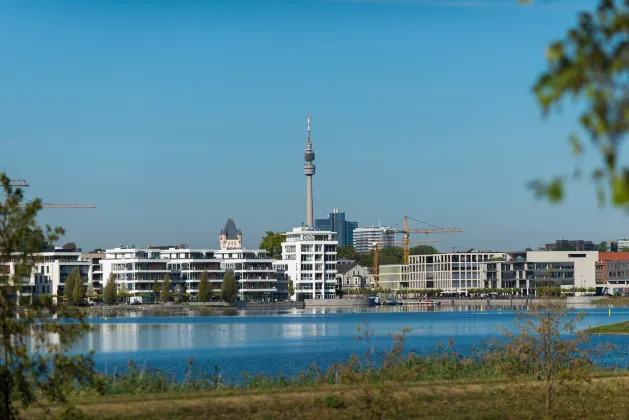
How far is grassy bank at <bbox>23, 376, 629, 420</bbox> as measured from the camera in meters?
23.8

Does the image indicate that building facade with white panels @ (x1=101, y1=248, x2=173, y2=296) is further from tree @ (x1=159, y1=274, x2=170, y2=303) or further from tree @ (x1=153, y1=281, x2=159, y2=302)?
tree @ (x1=159, y1=274, x2=170, y2=303)

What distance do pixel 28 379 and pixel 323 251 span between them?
180554mm

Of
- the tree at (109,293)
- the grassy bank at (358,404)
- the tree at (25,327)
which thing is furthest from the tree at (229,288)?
the tree at (25,327)

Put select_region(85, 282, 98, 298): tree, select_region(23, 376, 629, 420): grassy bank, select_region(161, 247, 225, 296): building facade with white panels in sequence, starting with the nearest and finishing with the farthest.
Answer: select_region(23, 376, 629, 420): grassy bank, select_region(85, 282, 98, 298): tree, select_region(161, 247, 225, 296): building facade with white panels

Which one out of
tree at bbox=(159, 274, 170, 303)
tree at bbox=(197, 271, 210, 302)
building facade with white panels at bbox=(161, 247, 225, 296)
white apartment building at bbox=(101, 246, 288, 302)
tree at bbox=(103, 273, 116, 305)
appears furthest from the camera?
building facade with white panels at bbox=(161, 247, 225, 296)

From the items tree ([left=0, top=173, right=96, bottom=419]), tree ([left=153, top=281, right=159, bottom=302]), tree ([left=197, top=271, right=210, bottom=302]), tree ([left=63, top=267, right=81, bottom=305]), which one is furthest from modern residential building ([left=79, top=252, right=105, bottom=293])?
tree ([left=0, top=173, right=96, bottom=419])

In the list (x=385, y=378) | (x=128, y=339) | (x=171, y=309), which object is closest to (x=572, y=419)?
(x=385, y=378)

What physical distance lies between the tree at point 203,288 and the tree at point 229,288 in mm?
2685

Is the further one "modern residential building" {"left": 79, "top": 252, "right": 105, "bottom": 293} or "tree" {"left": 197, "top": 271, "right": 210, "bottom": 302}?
"modern residential building" {"left": 79, "top": 252, "right": 105, "bottom": 293}

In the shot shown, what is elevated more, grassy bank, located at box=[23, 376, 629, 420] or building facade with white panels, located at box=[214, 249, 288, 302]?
building facade with white panels, located at box=[214, 249, 288, 302]

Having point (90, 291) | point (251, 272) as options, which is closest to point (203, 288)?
point (251, 272)

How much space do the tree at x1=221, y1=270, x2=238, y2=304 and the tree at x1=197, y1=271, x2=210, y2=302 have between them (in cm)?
269

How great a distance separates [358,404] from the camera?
79.7 ft

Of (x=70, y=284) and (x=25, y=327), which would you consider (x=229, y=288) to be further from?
(x=25, y=327)
